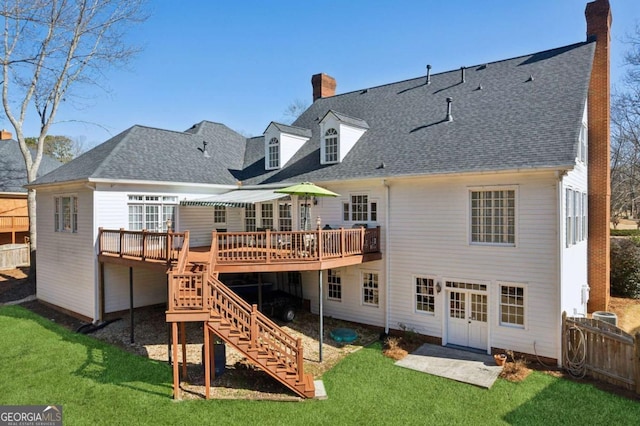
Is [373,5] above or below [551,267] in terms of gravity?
above

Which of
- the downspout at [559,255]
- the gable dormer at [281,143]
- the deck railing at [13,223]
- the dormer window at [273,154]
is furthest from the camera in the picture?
the deck railing at [13,223]

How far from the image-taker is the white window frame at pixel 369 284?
1484 cm

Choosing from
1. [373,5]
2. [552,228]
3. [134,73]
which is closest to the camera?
[552,228]

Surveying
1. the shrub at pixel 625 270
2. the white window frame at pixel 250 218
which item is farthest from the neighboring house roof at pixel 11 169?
the shrub at pixel 625 270

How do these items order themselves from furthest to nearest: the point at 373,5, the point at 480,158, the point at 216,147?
1. the point at 216,147
2. the point at 373,5
3. the point at 480,158

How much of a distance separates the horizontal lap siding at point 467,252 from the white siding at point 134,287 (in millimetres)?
10122

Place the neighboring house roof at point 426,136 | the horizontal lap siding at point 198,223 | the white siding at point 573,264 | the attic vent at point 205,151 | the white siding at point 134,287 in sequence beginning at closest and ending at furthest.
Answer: the white siding at point 573,264
the neighboring house roof at point 426,136
the white siding at point 134,287
the horizontal lap siding at point 198,223
the attic vent at point 205,151

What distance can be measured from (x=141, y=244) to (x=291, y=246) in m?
5.42

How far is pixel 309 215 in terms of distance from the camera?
53.6 ft

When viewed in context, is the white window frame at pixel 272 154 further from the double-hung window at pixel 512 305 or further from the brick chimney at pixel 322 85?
the double-hung window at pixel 512 305

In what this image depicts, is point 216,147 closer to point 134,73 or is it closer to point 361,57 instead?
point 134,73

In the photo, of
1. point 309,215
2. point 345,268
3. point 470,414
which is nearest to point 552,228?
point 470,414

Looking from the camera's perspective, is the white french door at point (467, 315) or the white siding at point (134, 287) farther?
the white siding at point (134, 287)

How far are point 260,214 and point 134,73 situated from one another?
1315 cm
